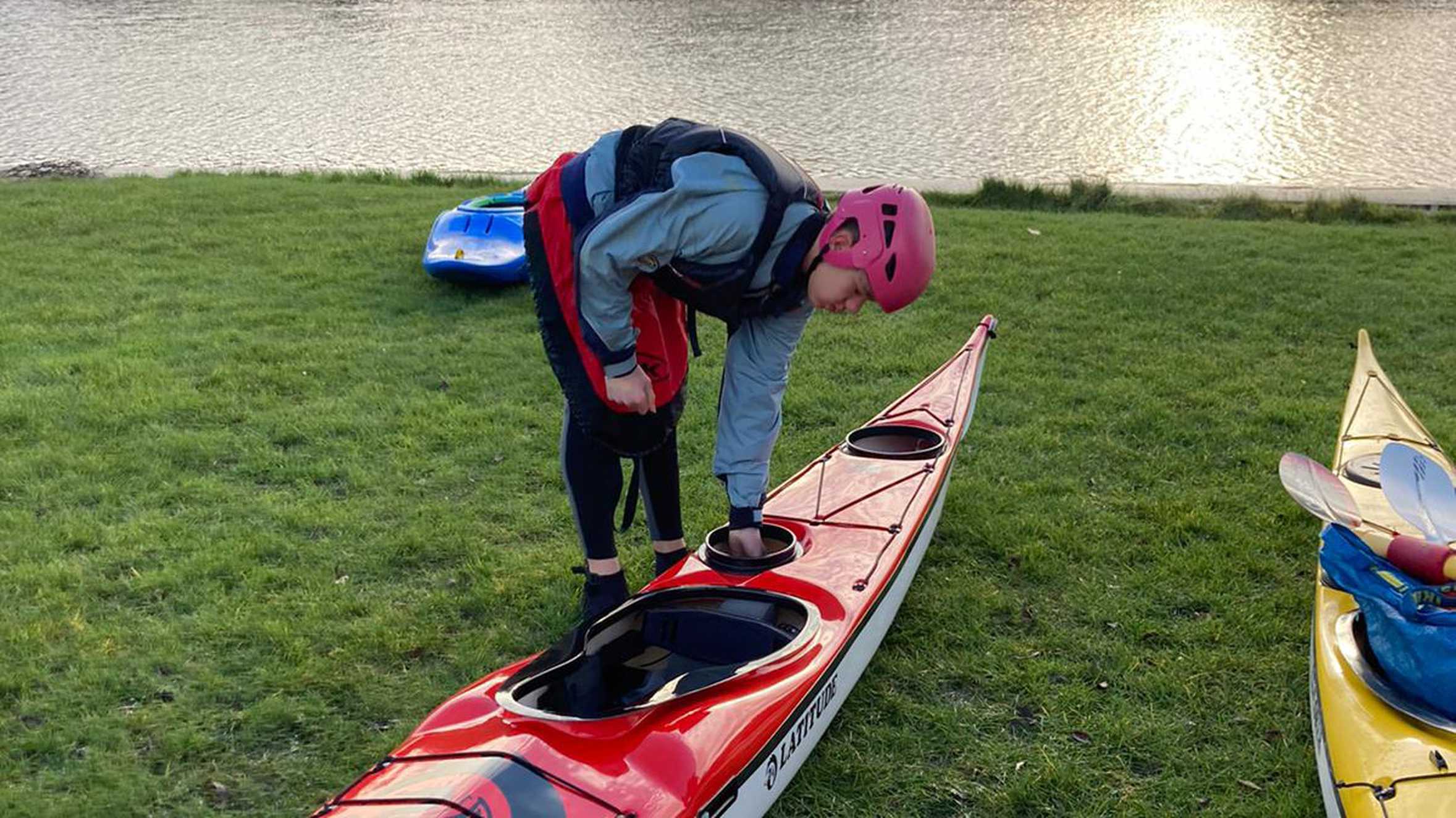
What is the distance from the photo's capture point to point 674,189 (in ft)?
8.70

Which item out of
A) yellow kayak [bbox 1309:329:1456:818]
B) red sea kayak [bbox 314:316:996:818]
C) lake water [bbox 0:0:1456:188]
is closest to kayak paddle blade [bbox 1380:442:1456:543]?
yellow kayak [bbox 1309:329:1456:818]

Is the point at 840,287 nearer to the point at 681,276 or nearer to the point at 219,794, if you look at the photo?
the point at 681,276

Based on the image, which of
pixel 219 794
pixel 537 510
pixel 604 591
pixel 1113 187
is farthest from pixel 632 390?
pixel 1113 187

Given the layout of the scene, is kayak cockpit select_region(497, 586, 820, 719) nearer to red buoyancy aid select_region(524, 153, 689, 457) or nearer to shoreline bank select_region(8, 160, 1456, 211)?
red buoyancy aid select_region(524, 153, 689, 457)

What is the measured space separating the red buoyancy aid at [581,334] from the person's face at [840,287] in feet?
1.57

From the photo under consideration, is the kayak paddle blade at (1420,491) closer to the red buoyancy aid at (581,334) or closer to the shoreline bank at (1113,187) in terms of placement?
the red buoyancy aid at (581,334)

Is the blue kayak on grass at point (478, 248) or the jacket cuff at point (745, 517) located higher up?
the blue kayak on grass at point (478, 248)

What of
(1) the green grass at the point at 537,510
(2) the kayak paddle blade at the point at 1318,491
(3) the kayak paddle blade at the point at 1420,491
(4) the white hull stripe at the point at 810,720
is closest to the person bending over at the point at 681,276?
(4) the white hull stripe at the point at 810,720

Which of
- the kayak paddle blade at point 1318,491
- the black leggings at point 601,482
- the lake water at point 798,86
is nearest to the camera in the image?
the black leggings at point 601,482

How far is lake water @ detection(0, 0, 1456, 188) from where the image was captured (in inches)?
423

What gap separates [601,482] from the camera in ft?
10.9

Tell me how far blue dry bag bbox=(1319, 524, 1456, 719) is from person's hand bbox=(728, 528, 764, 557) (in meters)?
1.67

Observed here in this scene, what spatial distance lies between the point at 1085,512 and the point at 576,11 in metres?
16.3

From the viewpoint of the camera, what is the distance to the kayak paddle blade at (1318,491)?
11.1 ft
